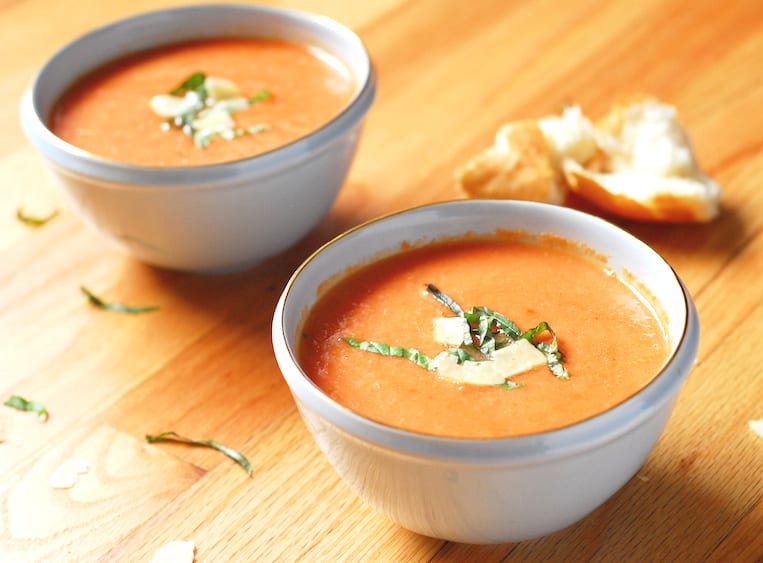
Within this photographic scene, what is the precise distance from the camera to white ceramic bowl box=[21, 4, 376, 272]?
171 centimetres

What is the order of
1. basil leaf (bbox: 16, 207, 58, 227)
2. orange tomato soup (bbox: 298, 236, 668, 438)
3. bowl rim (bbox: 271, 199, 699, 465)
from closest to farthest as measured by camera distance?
bowl rim (bbox: 271, 199, 699, 465) → orange tomato soup (bbox: 298, 236, 668, 438) → basil leaf (bbox: 16, 207, 58, 227)

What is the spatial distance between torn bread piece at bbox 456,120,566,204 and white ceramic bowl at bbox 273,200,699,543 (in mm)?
584

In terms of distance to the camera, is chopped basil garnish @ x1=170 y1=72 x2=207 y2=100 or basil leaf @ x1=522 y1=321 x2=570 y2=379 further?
Answer: chopped basil garnish @ x1=170 y1=72 x2=207 y2=100

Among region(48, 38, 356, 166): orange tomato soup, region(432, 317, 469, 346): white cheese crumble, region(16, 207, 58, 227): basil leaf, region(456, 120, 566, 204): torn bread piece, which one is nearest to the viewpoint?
region(432, 317, 469, 346): white cheese crumble

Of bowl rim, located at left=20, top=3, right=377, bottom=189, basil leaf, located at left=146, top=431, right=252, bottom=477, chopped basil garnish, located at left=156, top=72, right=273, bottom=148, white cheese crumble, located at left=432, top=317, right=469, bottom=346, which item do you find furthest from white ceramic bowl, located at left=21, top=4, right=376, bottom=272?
white cheese crumble, located at left=432, top=317, right=469, bottom=346

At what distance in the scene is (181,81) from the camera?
2.08 metres

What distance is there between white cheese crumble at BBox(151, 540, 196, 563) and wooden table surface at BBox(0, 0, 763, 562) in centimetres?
1

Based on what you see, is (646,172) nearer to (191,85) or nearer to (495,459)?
(191,85)

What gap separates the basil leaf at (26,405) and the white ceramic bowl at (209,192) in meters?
0.34

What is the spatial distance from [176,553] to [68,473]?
0.26 meters

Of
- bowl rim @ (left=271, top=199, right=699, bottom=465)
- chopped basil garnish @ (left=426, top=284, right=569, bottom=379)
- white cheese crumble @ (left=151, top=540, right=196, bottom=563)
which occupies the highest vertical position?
bowl rim @ (left=271, top=199, right=699, bottom=465)

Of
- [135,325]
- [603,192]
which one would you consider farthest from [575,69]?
[135,325]

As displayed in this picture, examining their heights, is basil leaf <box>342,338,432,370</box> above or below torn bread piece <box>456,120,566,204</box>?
above

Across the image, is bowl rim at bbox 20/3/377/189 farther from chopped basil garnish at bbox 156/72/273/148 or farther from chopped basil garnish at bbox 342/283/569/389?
chopped basil garnish at bbox 342/283/569/389
